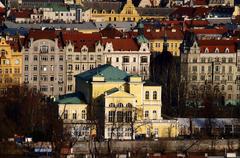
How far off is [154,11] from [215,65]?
86.7ft

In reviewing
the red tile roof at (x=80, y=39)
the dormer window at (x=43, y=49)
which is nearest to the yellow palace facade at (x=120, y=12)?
the red tile roof at (x=80, y=39)

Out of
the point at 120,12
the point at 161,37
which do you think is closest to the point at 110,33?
the point at 161,37

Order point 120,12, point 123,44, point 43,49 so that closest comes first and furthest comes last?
point 43,49 → point 123,44 → point 120,12

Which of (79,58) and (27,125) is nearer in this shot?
(27,125)

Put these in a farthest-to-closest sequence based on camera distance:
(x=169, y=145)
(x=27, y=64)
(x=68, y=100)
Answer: (x=27, y=64) < (x=68, y=100) < (x=169, y=145)

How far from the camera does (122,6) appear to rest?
255ft

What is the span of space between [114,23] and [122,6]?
9.67m

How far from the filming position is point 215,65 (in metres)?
53.0

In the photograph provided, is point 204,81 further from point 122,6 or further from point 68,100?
point 122,6

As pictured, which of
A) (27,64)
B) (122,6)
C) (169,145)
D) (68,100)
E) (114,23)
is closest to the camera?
(169,145)

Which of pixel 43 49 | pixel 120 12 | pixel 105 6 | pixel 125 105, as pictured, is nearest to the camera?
pixel 125 105

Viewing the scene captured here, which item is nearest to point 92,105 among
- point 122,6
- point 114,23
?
point 114,23

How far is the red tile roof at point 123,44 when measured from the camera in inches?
2063

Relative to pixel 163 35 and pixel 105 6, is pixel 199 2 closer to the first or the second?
pixel 105 6
